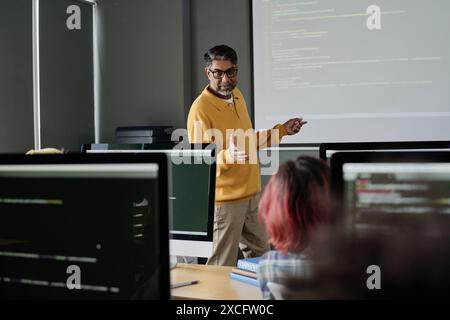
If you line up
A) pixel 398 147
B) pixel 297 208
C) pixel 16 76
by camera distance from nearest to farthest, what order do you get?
pixel 297 208 → pixel 398 147 → pixel 16 76

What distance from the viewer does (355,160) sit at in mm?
1043

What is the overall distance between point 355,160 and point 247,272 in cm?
94

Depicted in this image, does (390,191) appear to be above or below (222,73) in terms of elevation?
below

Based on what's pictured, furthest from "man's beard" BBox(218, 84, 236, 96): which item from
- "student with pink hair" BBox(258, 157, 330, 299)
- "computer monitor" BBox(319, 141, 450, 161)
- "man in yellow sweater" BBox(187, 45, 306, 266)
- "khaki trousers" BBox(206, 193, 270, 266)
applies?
"student with pink hair" BBox(258, 157, 330, 299)

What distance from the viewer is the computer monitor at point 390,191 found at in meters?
0.99

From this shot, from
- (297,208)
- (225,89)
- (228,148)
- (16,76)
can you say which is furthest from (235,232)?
(16,76)

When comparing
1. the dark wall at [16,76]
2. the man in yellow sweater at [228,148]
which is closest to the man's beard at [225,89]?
the man in yellow sweater at [228,148]

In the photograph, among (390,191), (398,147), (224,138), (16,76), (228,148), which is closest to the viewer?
(390,191)

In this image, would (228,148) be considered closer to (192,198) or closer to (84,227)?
→ (192,198)

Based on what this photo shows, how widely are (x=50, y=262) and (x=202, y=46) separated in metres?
3.58

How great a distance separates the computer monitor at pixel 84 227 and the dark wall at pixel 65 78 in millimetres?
3298

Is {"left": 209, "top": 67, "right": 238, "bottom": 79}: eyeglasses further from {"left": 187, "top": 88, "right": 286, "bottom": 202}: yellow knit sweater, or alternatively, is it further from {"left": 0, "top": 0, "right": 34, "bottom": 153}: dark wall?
{"left": 0, "top": 0, "right": 34, "bottom": 153}: dark wall

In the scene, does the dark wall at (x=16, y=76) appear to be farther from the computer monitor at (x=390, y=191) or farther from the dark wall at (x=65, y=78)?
the computer monitor at (x=390, y=191)
